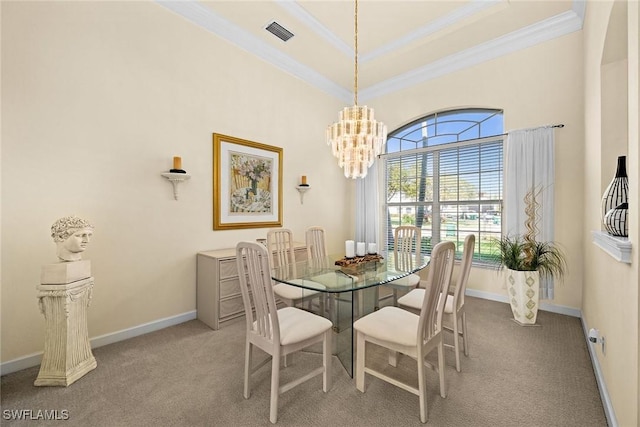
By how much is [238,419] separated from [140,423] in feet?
1.85

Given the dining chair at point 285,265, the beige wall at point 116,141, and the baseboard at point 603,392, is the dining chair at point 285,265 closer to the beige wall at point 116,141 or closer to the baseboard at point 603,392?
the beige wall at point 116,141

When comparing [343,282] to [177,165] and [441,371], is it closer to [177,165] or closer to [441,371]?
[441,371]

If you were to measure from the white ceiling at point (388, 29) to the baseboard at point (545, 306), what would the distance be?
320 centimetres

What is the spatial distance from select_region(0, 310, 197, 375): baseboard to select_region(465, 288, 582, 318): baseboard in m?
3.69

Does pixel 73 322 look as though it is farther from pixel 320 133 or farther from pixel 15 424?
pixel 320 133

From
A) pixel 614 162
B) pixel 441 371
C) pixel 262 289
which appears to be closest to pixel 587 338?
pixel 614 162

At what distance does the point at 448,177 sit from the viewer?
4207 millimetres

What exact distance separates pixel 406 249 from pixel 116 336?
3109 mm

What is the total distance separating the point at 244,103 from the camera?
3.59m

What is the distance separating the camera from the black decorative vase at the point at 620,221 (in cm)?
147

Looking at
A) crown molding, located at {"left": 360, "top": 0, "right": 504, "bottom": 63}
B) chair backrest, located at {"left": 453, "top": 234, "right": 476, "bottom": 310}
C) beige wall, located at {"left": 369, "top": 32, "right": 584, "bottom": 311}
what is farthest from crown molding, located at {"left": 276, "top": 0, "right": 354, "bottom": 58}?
chair backrest, located at {"left": 453, "top": 234, "right": 476, "bottom": 310}

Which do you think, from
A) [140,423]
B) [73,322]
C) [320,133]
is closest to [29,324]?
[73,322]

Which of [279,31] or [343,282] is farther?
[279,31]

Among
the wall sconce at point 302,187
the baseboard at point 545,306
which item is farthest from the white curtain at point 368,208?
the baseboard at point 545,306
